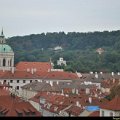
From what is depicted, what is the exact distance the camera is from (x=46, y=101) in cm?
3612

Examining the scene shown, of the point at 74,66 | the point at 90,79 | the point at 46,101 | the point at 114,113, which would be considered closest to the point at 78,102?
the point at 46,101

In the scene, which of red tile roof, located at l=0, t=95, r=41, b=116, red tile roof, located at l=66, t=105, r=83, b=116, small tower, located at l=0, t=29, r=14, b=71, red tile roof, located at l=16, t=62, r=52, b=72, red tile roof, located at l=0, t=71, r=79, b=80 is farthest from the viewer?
red tile roof, located at l=16, t=62, r=52, b=72

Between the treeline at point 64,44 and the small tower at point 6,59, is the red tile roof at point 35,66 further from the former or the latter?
the treeline at point 64,44

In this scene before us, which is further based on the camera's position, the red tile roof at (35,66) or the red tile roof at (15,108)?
the red tile roof at (35,66)

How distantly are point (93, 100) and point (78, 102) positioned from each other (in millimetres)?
1544

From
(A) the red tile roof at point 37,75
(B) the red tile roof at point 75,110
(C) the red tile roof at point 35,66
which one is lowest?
(A) the red tile roof at point 37,75

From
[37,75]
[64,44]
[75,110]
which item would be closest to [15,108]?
[75,110]

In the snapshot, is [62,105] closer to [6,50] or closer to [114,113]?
[114,113]

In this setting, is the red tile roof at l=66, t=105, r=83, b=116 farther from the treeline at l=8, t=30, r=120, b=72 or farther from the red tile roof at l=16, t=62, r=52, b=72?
the treeline at l=8, t=30, r=120, b=72

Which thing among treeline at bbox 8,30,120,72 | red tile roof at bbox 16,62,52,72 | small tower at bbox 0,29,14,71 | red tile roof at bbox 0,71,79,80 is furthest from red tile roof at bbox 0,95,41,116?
treeline at bbox 8,30,120,72

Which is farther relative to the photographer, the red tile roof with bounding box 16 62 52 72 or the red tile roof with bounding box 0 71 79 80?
the red tile roof with bounding box 16 62 52 72

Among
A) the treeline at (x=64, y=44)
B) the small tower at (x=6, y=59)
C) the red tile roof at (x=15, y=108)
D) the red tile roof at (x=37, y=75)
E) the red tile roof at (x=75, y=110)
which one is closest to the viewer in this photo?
the red tile roof at (x=15, y=108)

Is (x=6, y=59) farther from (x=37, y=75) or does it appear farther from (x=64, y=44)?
(x=64, y=44)

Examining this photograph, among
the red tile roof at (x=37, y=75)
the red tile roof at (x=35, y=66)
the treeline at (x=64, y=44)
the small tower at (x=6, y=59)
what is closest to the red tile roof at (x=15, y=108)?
the red tile roof at (x=37, y=75)
